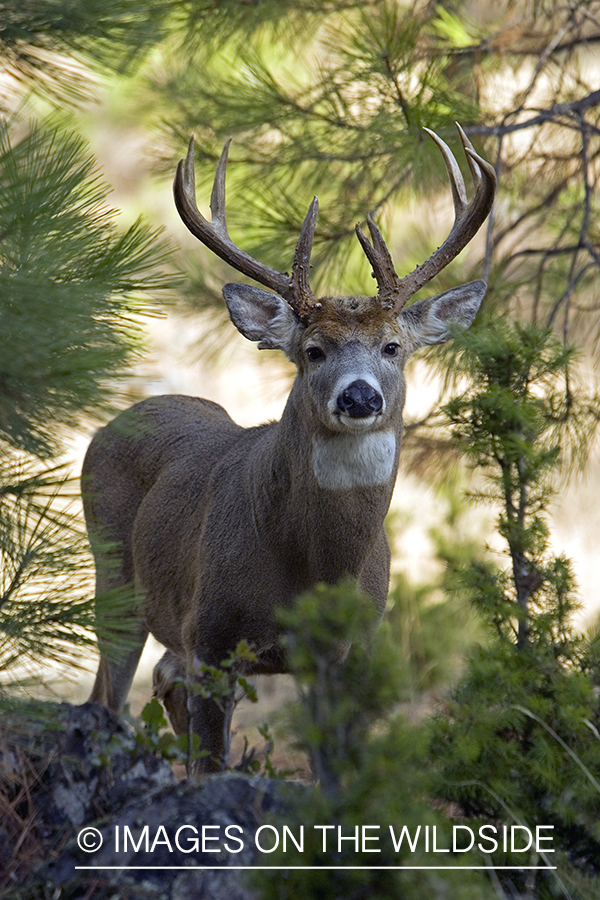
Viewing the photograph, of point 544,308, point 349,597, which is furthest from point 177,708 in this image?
point 544,308

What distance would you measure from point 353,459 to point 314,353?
52 centimetres

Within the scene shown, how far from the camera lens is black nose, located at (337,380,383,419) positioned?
12.7 ft

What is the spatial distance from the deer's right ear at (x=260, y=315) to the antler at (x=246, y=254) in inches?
3.9

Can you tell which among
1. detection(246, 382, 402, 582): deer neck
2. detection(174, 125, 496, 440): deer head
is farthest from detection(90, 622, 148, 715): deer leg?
detection(174, 125, 496, 440): deer head

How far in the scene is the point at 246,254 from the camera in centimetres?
453

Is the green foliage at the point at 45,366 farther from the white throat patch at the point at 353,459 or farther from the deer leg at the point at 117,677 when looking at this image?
the deer leg at the point at 117,677

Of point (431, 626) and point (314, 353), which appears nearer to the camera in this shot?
point (314, 353)

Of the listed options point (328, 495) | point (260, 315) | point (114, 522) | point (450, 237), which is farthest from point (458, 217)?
point (114, 522)

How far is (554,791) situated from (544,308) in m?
4.28

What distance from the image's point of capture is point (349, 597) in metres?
2.51

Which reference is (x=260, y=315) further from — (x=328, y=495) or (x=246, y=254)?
(x=328, y=495)

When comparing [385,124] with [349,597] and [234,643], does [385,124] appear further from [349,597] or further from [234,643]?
[349,597]

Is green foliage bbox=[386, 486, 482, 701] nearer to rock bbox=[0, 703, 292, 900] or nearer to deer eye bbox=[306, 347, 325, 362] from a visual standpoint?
deer eye bbox=[306, 347, 325, 362]

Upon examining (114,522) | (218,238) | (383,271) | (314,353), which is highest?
(218,238)
